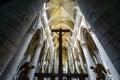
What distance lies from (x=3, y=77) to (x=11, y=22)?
5.09 metres

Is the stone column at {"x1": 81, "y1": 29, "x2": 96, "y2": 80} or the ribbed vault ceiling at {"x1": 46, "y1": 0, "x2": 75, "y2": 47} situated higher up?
the ribbed vault ceiling at {"x1": 46, "y1": 0, "x2": 75, "y2": 47}

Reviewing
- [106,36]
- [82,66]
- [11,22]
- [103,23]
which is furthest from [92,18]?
[82,66]

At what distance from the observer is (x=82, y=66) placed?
55.8 ft

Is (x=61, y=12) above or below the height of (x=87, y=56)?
above

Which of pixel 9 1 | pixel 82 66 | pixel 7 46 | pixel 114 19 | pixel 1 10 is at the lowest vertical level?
→ pixel 7 46

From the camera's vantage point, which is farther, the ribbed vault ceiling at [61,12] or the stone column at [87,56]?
the ribbed vault ceiling at [61,12]

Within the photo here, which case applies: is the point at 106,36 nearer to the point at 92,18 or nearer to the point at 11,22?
the point at 92,18

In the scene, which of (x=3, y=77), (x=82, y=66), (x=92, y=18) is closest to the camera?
(x=92, y=18)

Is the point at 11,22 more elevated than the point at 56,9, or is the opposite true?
the point at 56,9

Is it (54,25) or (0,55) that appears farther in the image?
(54,25)

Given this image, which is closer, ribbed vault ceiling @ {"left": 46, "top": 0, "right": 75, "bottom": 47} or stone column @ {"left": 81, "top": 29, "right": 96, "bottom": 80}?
stone column @ {"left": 81, "top": 29, "right": 96, "bottom": 80}

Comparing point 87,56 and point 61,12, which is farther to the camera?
point 61,12

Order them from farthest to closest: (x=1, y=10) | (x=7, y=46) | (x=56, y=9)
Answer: (x=56, y=9)
(x=1, y=10)
(x=7, y=46)

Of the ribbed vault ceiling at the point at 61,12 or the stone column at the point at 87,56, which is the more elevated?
the ribbed vault ceiling at the point at 61,12
